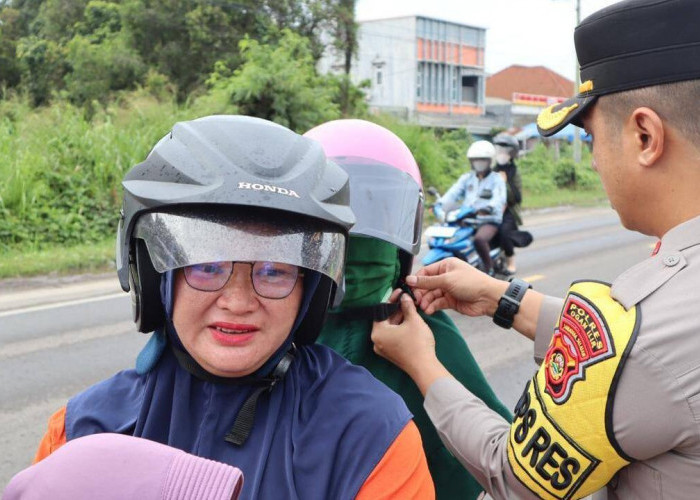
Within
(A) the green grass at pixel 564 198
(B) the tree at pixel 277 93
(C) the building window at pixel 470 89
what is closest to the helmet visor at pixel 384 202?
(B) the tree at pixel 277 93

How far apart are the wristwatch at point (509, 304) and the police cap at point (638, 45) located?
0.70m

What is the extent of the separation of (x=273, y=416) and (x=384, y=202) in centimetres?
63

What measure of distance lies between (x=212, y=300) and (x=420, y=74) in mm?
48985

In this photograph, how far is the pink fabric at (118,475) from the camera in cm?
71

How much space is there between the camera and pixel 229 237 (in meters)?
1.22

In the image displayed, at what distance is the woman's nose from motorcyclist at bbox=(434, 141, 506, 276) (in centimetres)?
652

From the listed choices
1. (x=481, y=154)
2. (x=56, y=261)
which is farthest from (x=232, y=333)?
(x=56, y=261)

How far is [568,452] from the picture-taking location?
4.25 ft

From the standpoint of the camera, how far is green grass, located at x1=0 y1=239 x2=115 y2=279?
880cm

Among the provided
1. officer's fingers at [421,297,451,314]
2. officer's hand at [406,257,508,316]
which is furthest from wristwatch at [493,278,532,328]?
officer's fingers at [421,297,451,314]

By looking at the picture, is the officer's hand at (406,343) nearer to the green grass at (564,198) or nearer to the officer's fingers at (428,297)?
the officer's fingers at (428,297)

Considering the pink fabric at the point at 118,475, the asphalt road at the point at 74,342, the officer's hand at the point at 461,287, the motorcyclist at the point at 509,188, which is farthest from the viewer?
the motorcyclist at the point at 509,188

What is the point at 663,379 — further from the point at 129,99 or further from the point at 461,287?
the point at 129,99

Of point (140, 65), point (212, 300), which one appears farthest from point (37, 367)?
point (140, 65)
